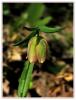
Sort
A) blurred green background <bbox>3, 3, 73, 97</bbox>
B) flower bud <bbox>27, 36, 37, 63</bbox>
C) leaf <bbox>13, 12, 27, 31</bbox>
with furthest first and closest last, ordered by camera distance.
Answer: leaf <bbox>13, 12, 27, 31</bbox>
blurred green background <bbox>3, 3, 73, 97</bbox>
flower bud <bbox>27, 36, 37, 63</bbox>

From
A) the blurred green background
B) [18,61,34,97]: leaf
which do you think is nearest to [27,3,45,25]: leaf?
the blurred green background

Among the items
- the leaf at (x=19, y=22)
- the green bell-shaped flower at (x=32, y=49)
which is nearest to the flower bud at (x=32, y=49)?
the green bell-shaped flower at (x=32, y=49)

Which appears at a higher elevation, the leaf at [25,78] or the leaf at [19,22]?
the leaf at [19,22]

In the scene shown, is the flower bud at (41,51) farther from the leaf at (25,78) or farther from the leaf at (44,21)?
the leaf at (44,21)

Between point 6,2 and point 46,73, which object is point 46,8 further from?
point 46,73

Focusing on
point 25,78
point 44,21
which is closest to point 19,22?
point 44,21

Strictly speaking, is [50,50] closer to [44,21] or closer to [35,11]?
[44,21]

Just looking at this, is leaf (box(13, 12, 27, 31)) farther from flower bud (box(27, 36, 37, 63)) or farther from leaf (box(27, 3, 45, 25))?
flower bud (box(27, 36, 37, 63))

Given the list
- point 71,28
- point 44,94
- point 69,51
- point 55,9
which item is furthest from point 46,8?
point 44,94
